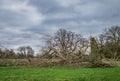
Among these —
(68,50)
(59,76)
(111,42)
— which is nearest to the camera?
(59,76)

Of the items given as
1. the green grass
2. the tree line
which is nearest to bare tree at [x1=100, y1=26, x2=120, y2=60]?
the tree line

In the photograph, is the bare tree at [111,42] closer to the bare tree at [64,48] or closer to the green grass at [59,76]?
the bare tree at [64,48]

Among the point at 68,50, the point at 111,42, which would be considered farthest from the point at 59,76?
the point at 111,42

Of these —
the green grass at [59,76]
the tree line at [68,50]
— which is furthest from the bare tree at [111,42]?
the green grass at [59,76]

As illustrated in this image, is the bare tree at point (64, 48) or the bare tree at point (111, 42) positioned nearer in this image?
the bare tree at point (64, 48)

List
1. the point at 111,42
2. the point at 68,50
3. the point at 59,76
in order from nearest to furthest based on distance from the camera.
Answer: the point at 59,76 < the point at 68,50 < the point at 111,42

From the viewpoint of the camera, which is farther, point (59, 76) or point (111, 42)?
point (111, 42)

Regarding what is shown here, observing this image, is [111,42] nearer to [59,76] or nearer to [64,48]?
[64,48]

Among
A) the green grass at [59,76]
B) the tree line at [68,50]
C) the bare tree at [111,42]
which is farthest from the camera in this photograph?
the bare tree at [111,42]

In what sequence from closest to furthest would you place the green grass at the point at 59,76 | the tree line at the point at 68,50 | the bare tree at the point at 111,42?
the green grass at the point at 59,76, the tree line at the point at 68,50, the bare tree at the point at 111,42

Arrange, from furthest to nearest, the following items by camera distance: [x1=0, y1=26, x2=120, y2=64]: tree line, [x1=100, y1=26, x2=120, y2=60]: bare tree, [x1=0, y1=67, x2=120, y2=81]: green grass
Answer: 1. [x1=100, y1=26, x2=120, y2=60]: bare tree
2. [x1=0, y1=26, x2=120, y2=64]: tree line
3. [x1=0, y1=67, x2=120, y2=81]: green grass

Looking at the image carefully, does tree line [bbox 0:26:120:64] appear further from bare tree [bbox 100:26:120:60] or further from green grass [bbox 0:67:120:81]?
bare tree [bbox 100:26:120:60]

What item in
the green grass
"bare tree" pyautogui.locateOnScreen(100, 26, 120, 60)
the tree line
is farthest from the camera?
"bare tree" pyautogui.locateOnScreen(100, 26, 120, 60)

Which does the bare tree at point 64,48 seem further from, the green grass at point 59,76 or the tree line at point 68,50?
the green grass at point 59,76
